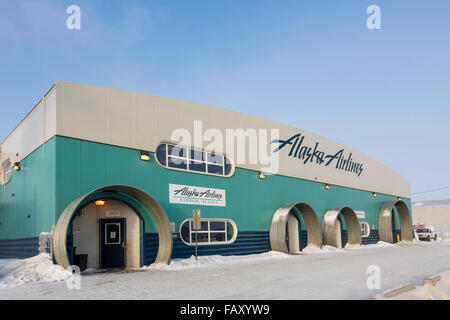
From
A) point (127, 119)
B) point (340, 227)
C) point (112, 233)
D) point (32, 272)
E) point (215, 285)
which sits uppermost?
point (127, 119)

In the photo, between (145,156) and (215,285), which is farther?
(145,156)

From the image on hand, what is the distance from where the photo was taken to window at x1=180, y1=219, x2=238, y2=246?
657 inches

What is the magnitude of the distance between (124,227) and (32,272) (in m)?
4.03

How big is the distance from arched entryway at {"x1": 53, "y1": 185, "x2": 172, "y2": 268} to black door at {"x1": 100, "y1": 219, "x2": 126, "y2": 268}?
77mm

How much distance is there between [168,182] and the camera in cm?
1628

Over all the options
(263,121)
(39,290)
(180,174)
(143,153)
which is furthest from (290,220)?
(39,290)

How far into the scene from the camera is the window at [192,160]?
16.5 metres

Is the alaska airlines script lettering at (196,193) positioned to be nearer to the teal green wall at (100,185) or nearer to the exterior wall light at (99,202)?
the teal green wall at (100,185)

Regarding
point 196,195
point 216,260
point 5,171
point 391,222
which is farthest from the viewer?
point 391,222

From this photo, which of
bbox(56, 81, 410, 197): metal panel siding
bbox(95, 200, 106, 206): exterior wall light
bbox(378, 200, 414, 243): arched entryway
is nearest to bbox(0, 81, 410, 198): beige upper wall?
bbox(56, 81, 410, 197): metal panel siding

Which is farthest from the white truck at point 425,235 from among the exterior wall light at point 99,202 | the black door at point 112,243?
the exterior wall light at point 99,202

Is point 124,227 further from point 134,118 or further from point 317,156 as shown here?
point 317,156

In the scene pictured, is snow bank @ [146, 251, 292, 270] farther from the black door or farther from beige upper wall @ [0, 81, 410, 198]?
beige upper wall @ [0, 81, 410, 198]

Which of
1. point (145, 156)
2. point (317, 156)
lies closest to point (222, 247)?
point (145, 156)
